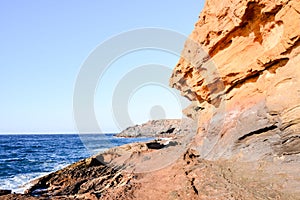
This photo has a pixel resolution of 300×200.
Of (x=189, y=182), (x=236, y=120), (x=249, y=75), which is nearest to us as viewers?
(x=189, y=182)

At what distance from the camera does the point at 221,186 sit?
8008mm

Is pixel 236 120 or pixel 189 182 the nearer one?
pixel 189 182

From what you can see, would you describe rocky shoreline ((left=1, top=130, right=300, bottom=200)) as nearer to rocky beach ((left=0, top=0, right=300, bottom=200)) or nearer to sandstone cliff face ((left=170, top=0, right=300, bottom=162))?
rocky beach ((left=0, top=0, right=300, bottom=200))

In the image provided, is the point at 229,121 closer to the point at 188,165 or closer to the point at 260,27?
the point at 188,165

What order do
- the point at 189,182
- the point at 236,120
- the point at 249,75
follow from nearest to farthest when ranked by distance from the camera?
the point at 189,182 < the point at 249,75 < the point at 236,120

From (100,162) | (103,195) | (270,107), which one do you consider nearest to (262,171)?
(270,107)

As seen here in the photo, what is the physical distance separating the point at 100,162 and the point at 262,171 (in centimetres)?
1283

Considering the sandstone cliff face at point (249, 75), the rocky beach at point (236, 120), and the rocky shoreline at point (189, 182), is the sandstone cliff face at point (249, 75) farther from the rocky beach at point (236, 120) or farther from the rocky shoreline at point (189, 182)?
the rocky shoreline at point (189, 182)

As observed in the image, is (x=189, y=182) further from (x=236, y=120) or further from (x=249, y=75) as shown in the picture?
(x=249, y=75)

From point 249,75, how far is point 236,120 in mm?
2063

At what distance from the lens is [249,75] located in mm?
10734

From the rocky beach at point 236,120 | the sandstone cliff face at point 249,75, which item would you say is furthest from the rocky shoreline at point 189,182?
the sandstone cliff face at point 249,75

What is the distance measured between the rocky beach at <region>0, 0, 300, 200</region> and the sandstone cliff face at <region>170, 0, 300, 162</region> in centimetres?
3

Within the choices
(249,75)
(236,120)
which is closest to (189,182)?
(236,120)
